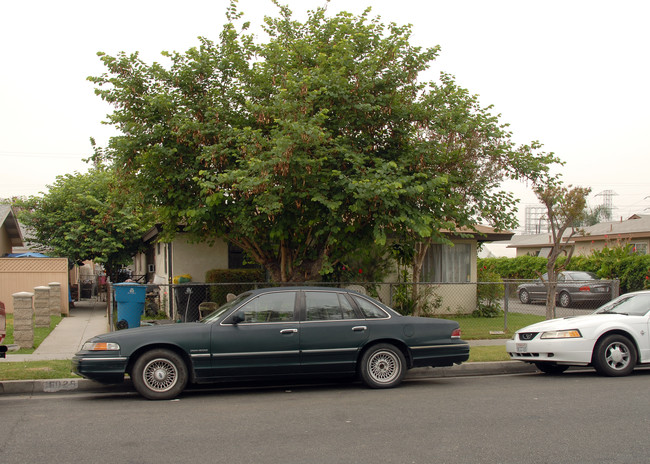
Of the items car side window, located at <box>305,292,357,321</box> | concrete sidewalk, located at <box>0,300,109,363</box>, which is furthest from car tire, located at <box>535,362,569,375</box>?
concrete sidewalk, located at <box>0,300,109,363</box>

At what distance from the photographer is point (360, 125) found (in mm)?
12195

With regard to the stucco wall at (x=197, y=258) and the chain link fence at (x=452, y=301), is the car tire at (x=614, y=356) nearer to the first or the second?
the chain link fence at (x=452, y=301)

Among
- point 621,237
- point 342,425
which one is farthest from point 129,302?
point 621,237

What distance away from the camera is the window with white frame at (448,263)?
19469 millimetres

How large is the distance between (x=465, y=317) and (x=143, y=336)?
12.6 meters

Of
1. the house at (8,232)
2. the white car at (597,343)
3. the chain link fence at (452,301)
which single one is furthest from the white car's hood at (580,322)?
the house at (8,232)

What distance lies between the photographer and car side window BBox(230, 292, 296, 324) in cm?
848

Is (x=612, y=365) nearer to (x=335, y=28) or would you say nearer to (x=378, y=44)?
(x=378, y=44)

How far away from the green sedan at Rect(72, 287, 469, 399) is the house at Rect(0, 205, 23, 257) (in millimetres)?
18141

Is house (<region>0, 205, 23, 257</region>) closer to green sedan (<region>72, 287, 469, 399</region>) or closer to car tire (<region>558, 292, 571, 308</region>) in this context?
green sedan (<region>72, 287, 469, 399</region>)

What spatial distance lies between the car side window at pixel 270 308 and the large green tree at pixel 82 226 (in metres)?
14.8

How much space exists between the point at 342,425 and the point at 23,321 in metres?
7.72

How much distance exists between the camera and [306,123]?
10.6 metres

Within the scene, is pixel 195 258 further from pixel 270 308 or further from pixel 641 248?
pixel 641 248
